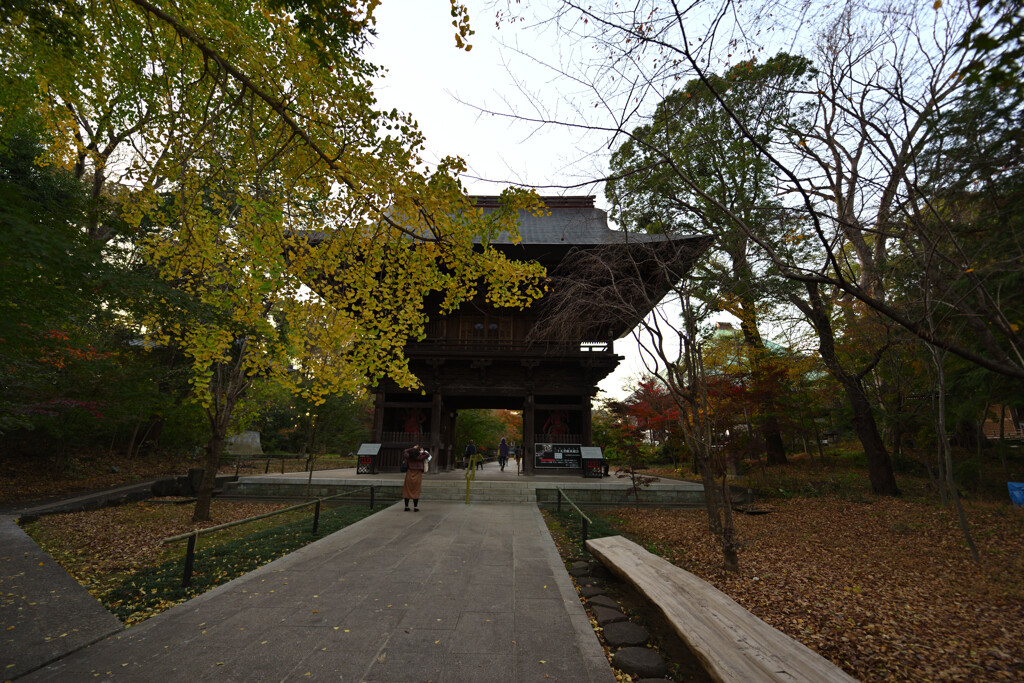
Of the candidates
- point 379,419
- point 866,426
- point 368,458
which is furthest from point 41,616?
point 866,426

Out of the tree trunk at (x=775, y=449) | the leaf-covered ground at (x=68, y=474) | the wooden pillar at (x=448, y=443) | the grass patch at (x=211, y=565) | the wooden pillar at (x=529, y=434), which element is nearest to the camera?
the grass patch at (x=211, y=565)

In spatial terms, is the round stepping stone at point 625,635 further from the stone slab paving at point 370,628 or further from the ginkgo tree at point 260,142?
the ginkgo tree at point 260,142

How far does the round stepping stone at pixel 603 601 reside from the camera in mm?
4363

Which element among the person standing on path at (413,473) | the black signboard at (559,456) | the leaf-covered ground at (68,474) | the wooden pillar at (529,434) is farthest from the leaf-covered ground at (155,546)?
the black signboard at (559,456)

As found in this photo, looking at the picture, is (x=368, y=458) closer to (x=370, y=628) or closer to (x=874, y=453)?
(x=370, y=628)

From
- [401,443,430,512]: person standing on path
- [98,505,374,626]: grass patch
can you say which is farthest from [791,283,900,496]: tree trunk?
[98,505,374,626]: grass patch

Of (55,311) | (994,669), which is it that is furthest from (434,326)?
(994,669)

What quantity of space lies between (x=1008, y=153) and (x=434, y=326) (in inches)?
555

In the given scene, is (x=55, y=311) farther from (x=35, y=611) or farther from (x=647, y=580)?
(x=647, y=580)

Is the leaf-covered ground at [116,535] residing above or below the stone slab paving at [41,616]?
below

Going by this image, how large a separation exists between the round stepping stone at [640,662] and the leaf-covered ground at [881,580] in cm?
154

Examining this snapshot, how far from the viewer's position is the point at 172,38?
463cm

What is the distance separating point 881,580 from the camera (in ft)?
18.4

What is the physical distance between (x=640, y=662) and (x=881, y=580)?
4.69 metres
